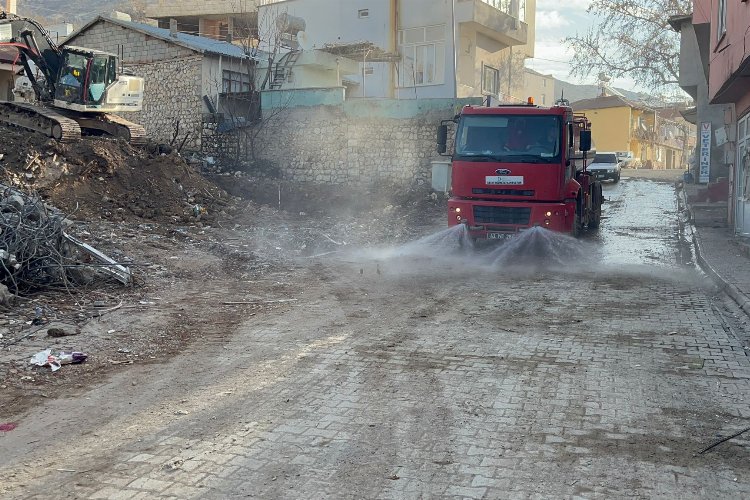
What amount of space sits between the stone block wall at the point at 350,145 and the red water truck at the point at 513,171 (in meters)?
11.8

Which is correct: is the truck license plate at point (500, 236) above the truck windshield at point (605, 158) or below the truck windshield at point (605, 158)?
below

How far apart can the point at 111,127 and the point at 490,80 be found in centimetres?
2487

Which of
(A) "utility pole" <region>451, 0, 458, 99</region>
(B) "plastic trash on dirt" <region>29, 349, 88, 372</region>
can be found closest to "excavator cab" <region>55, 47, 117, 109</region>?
(B) "plastic trash on dirt" <region>29, 349, 88, 372</region>

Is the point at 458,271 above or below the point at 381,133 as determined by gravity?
below

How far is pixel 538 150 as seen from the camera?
1408 cm

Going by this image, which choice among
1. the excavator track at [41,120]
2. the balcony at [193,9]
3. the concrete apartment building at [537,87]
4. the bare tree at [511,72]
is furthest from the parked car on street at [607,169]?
the balcony at [193,9]

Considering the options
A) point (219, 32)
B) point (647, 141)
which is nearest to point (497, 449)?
point (219, 32)

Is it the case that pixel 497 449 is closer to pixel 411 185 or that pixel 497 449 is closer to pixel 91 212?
pixel 91 212

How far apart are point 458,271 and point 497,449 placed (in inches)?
335

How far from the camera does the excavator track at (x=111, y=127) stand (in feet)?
71.4

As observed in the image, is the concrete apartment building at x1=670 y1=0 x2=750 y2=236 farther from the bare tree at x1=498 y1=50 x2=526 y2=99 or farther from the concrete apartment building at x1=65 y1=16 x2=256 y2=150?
the concrete apartment building at x1=65 y1=16 x2=256 y2=150

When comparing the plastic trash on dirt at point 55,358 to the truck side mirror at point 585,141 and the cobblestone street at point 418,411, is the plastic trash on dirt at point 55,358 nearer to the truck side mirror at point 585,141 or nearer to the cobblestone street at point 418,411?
the cobblestone street at point 418,411

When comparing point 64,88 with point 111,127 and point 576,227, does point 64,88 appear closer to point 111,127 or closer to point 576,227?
point 111,127

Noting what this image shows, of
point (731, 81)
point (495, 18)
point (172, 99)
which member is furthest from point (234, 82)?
point (731, 81)
